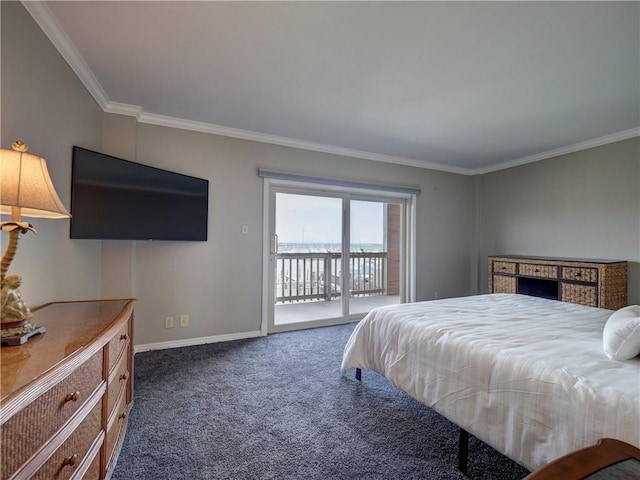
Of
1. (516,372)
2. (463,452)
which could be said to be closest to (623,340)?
(516,372)

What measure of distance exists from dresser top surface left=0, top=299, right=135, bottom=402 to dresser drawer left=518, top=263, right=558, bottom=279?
440 cm

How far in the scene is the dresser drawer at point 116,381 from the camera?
1374 millimetres

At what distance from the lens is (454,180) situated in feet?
16.3

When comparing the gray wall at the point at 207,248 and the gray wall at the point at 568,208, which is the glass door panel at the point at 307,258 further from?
the gray wall at the point at 568,208

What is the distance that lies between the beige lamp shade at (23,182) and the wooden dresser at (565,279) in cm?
458

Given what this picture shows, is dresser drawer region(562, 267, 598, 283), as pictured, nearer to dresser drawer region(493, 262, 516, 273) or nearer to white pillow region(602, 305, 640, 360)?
dresser drawer region(493, 262, 516, 273)

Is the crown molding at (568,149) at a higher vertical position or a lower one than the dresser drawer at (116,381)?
higher

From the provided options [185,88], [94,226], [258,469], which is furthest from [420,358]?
[185,88]

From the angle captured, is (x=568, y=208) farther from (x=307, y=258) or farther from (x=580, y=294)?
(x=307, y=258)

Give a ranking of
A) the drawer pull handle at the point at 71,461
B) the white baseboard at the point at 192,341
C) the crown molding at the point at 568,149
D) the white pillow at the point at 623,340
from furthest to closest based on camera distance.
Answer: the crown molding at the point at 568,149 → the white baseboard at the point at 192,341 → the white pillow at the point at 623,340 → the drawer pull handle at the point at 71,461

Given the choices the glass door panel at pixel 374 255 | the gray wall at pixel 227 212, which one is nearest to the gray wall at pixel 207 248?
the gray wall at pixel 227 212

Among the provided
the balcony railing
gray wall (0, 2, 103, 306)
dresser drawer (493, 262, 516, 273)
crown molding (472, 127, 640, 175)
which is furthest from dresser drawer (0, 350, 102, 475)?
crown molding (472, 127, 640, 175)

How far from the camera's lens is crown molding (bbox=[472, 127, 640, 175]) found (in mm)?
3328

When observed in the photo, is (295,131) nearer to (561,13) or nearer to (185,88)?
(185,88)
